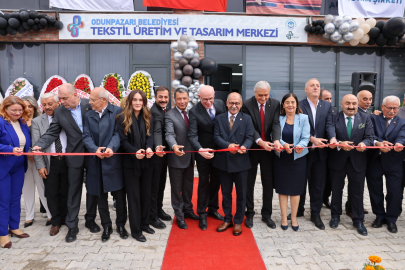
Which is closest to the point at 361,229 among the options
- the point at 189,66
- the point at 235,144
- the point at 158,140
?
the point at 235,144

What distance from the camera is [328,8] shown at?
919cm

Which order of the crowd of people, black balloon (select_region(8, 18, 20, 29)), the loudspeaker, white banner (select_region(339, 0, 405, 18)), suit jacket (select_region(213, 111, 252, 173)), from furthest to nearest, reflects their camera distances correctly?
1. white banner (select_region(339, 0, 405, 18))
2. black balloon (select_region(8, 18, 20, 29))
3. the loudspeaker
4. suit jacket (select_region(213, 111, 252, 173))
5. the crowd of people

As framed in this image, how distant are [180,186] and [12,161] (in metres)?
2.29

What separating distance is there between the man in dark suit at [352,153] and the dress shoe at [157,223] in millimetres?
2537

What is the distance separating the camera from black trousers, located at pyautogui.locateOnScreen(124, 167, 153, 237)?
3.61 meters

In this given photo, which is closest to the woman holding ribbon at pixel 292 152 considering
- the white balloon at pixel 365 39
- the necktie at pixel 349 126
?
the necktie at pixel 349 126

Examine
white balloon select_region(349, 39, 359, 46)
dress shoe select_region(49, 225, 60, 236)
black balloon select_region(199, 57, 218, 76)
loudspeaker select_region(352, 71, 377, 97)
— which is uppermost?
white balloon select_region(349, 39, 359, 46)

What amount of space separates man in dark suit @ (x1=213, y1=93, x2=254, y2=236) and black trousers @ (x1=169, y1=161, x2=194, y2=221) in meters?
0.54

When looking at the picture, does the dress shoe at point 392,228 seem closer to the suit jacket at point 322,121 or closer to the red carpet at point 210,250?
the suit jacket at point 322,121

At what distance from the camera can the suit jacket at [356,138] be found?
3902mm

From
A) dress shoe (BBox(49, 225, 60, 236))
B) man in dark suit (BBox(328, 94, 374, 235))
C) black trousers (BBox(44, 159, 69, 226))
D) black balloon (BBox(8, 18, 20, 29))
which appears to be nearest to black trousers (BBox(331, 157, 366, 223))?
man in dark suit (BBox(328, 94, 374, 235))

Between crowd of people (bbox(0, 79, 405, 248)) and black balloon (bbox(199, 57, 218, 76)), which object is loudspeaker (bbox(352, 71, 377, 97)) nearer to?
crowd of people (bbox(0, 79, 405, 248))

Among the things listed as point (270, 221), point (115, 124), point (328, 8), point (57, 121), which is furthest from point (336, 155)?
point (328, 8)

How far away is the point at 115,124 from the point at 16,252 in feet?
6.52
